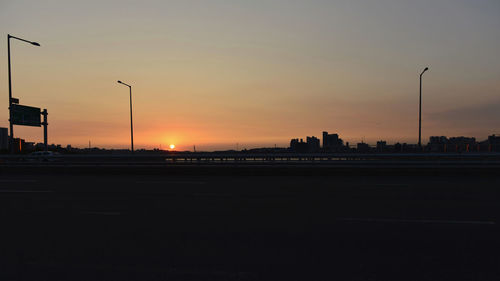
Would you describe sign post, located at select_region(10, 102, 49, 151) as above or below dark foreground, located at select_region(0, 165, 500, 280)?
above

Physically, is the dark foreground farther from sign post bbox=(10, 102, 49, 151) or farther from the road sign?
the road sign

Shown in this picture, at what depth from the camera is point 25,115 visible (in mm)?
25891

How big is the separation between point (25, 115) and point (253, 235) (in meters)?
28.2

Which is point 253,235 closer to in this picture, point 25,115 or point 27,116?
point 25,115

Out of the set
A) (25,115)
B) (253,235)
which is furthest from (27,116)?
(253,235)

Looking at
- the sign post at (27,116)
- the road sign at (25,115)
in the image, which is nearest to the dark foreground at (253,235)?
the sign post at (27,116)

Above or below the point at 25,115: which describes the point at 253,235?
below

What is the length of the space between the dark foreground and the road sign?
59.0ft

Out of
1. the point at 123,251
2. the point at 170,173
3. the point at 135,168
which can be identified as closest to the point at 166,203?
the point at 123,251

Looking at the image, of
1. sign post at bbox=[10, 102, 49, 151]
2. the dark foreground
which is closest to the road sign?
sign post at bbox=[10, 102, 49, 151]

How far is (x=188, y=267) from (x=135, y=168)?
14630 mm

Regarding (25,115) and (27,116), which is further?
(27,116)

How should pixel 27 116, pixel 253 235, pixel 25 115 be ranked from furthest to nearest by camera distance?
pixel 27 116 → pixel 25 115 → pixel 253 235

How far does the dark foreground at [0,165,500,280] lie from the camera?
169 inches
